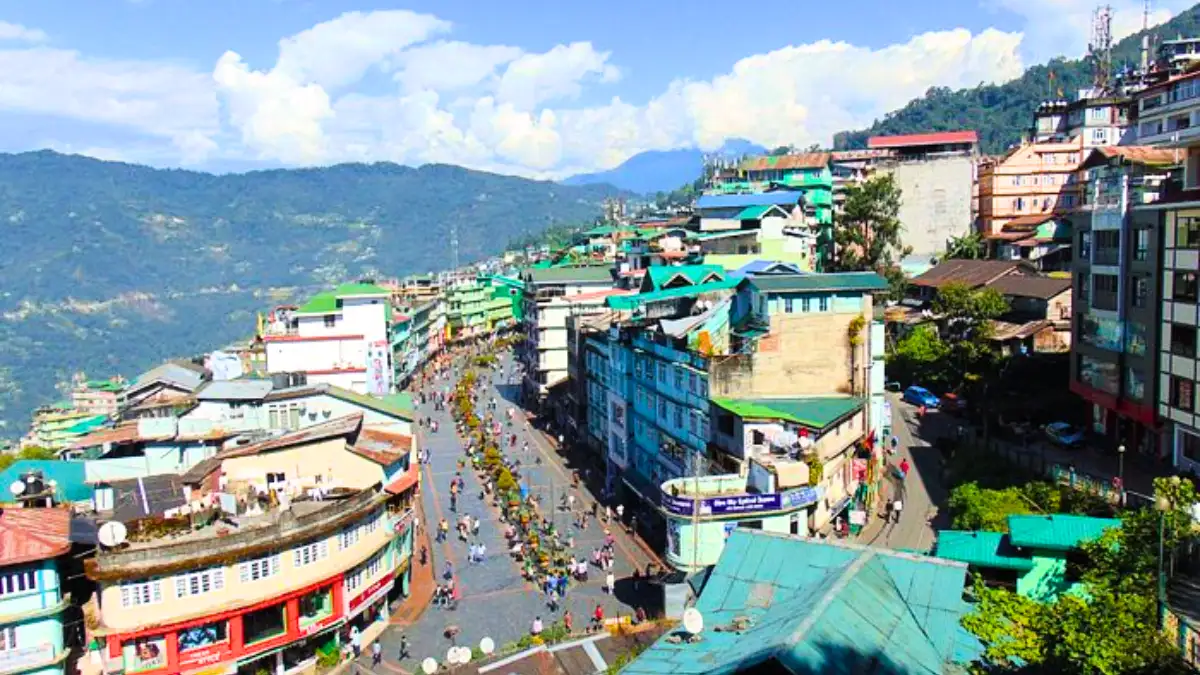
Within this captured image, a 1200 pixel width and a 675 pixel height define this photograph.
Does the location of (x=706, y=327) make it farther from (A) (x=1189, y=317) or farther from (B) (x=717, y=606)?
(B) (x=717, y=606)

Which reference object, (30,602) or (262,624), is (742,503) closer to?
(262,624)

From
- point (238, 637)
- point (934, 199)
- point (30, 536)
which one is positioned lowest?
point (238, 637)

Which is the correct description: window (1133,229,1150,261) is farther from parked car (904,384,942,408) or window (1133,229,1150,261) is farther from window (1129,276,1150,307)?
parked car (904,384,942,408)

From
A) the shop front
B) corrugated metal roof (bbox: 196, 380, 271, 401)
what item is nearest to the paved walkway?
the shop front

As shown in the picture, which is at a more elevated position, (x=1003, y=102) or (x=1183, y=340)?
(x=1003, y=102)

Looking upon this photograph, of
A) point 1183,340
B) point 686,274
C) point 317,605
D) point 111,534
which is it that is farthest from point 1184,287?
point 111,534

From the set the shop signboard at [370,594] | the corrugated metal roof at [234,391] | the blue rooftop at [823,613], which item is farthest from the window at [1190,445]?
the corrugated metal roof at [234,391]
